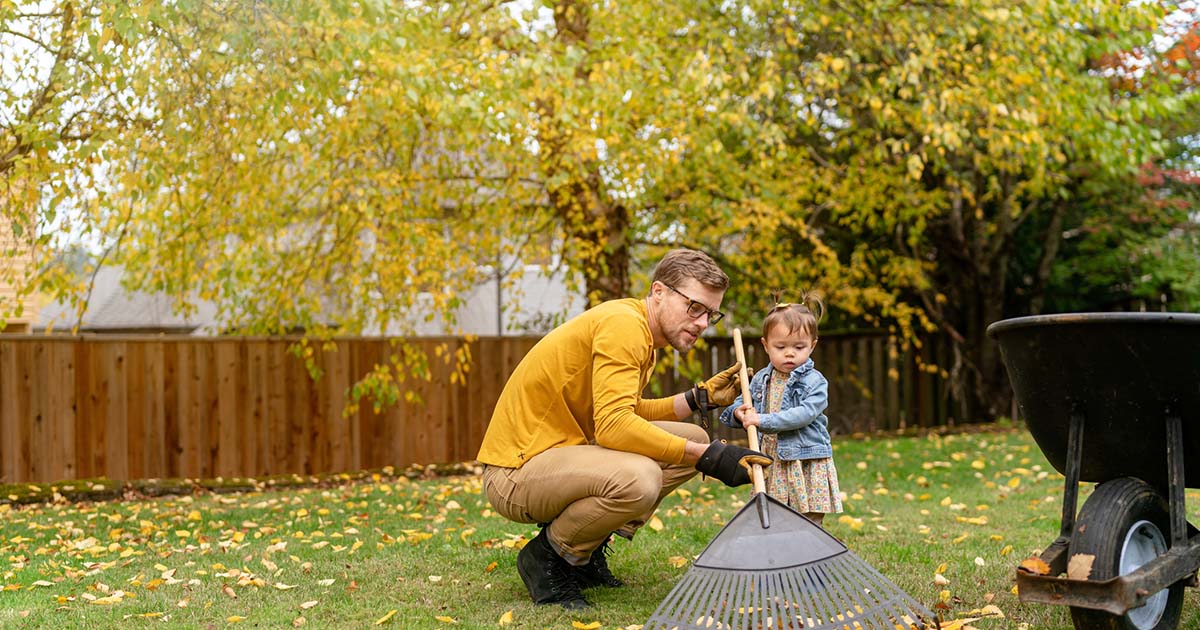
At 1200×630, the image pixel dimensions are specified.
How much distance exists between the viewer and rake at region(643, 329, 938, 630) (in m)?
3.11

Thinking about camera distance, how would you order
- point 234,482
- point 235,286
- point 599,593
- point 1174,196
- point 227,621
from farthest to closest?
point 1174,196
point 235,286
point 234,482
point 599,593
point 227,621

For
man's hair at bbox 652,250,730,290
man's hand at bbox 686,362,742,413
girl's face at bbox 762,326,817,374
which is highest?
man's hair at bbox 652,250,730,290

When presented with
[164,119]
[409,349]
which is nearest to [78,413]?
[409,349]

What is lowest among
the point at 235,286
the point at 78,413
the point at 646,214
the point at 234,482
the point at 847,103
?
the point at 234,482

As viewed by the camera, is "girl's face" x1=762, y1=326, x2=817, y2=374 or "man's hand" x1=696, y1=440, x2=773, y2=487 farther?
"girl's face" x1=762, y1=326, x2=817, y2=374

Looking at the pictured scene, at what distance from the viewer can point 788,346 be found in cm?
404

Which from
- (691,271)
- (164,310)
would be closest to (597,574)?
(691,271)

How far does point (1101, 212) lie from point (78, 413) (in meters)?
11.0

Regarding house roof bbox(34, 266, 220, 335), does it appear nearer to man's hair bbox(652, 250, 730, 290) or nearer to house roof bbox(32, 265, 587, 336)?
house roof bbox(32, 265, 587, 336)

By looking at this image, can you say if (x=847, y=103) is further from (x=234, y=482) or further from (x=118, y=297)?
(x=118, y=297)

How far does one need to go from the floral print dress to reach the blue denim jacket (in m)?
0.04

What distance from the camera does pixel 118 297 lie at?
21.7 m

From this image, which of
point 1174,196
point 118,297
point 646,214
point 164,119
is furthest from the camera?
point 118,297

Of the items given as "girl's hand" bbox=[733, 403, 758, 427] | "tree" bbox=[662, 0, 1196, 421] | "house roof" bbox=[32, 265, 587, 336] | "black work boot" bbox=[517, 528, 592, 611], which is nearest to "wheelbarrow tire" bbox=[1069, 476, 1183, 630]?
"girl's hand" bbox=[733, 403, 758, 427]
